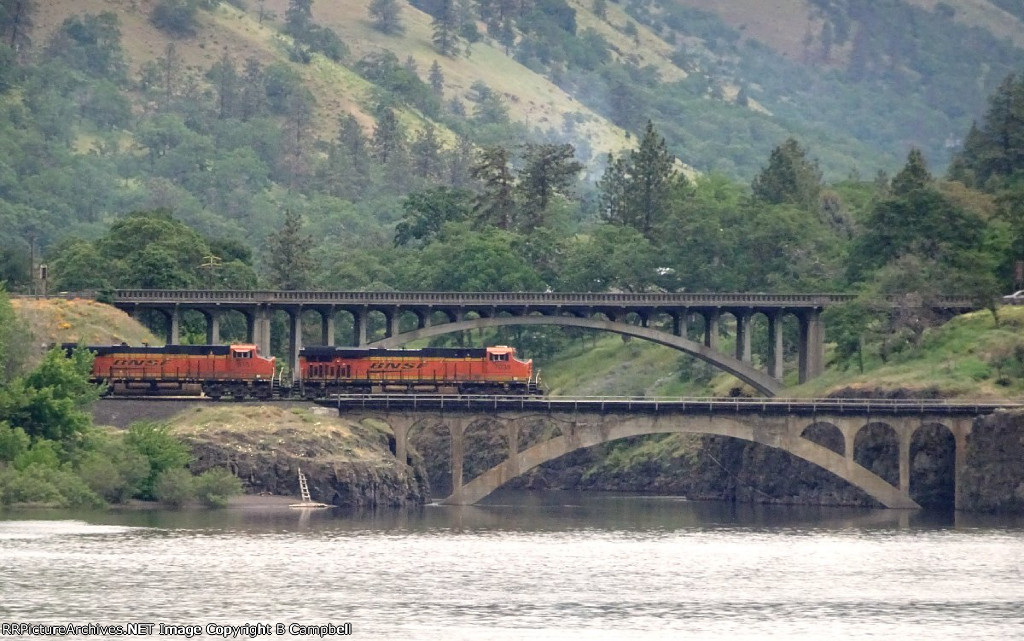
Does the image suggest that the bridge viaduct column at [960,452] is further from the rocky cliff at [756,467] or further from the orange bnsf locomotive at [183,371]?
the orange bnsf locomotive at [183,371]

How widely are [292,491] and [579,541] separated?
24.2m

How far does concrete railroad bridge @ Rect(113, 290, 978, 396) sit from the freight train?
1222cm

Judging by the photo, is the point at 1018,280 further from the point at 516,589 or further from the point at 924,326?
the point at 516,589

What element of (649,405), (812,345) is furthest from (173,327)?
(812,345)

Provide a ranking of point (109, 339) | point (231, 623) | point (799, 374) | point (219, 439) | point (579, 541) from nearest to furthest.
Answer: point (231, 623) → point (579, 541) → point (219, 439) → point (109, 339) → point (799, 374)

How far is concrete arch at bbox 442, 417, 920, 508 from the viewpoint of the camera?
5699 inches

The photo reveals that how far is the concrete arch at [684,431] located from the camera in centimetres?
14475

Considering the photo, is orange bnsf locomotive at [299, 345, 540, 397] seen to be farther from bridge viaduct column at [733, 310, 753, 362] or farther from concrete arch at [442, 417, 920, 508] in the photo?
bridge viaduct column at [733, 310, 753, 362]

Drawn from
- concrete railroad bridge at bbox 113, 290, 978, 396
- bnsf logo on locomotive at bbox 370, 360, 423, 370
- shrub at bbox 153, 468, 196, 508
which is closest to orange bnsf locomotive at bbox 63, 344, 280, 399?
bnsf logo on locomotive at bbox 370, 360, 423, 370

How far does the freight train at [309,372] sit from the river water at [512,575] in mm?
15716

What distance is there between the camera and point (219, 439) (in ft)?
462

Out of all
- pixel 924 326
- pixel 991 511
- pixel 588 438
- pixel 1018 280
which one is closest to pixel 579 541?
pixel 588 438

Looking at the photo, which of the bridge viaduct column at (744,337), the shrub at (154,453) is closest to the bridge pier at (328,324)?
the bridge viaduct column at (744,337)

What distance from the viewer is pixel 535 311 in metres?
179
